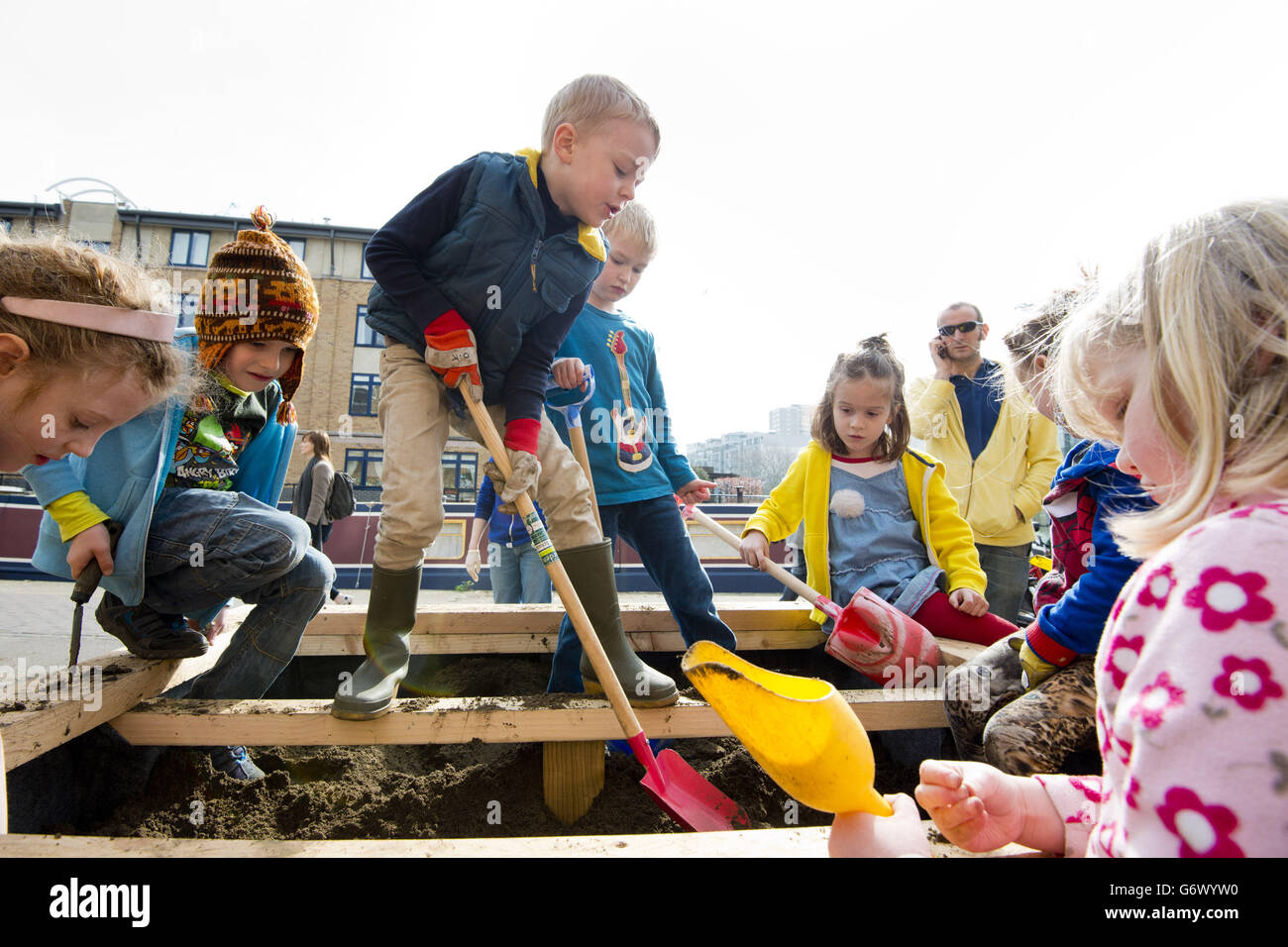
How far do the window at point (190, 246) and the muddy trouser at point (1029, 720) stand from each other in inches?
1148

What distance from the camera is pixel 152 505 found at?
6.27ft

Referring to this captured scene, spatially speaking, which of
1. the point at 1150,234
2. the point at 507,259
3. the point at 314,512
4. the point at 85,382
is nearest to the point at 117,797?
the point at 85,382

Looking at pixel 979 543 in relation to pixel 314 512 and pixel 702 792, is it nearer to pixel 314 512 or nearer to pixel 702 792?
pixel 702 792

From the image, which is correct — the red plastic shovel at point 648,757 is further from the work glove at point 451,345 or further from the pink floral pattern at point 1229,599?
the pink floral pattern at point 1229,599

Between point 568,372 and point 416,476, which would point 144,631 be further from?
point 568,372

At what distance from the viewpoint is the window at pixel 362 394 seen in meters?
24.7

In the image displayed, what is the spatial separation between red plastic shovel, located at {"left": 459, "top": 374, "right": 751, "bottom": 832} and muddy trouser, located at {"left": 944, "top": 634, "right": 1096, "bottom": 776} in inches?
25.9

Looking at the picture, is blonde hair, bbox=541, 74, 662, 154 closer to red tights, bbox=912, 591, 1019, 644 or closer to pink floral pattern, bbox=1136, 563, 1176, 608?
pink floral pattern, bbox=1136, 563, 1176, 608

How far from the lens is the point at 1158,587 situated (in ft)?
2.10

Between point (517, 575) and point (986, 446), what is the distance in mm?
2744

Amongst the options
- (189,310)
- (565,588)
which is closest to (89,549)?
(189,310)

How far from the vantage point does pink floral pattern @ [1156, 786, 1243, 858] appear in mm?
539

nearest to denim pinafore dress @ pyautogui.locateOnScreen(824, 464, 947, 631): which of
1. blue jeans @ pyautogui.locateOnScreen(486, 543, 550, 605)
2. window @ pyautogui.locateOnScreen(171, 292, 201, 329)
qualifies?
blue jeans @ pyautogui.locateOnScreen(486, 543, 550, 605)

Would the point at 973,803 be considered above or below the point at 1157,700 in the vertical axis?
below
